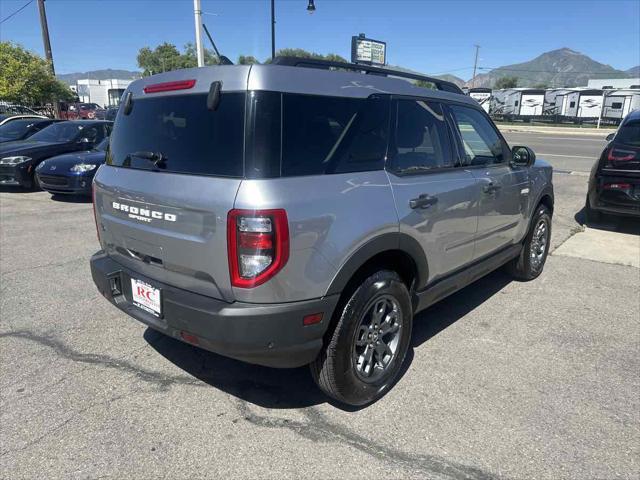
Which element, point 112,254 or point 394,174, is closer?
point 394,174

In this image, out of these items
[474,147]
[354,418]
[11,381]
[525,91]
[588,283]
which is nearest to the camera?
[354,418]

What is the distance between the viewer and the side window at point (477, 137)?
374cm

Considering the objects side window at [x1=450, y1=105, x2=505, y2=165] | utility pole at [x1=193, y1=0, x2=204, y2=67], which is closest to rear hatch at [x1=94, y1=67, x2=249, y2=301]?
side window at [x1=450, y1=105, x2=505, y2=165]

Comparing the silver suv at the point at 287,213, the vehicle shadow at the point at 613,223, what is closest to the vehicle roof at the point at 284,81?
the silver suv at the point at 287,213

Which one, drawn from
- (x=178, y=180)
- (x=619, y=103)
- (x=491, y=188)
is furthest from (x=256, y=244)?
(x=619, y=103)

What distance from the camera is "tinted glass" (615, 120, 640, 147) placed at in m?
6.84

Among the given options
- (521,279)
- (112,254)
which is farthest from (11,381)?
(521,279)

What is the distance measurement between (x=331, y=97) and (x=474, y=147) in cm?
177

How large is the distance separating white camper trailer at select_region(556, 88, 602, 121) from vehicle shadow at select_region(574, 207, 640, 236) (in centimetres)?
4145

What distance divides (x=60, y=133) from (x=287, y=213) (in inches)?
427

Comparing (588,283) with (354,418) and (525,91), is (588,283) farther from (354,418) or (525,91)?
(525,91)

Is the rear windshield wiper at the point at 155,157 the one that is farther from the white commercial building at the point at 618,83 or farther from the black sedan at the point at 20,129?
the white commercial building at the point at 618,83

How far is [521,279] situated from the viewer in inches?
204

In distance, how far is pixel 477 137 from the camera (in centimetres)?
404
